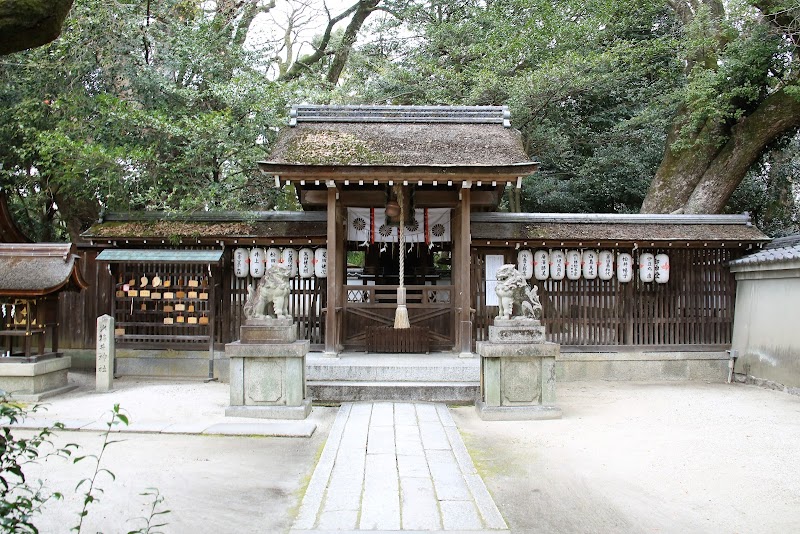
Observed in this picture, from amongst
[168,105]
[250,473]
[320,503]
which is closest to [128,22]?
[168,105]

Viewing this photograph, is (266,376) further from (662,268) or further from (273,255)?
(662,268)

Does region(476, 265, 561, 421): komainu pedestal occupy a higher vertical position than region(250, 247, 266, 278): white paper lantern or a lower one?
lower

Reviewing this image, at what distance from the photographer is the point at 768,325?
438 inches

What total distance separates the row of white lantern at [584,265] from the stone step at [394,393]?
138 inches

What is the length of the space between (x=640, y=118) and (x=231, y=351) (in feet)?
39.7

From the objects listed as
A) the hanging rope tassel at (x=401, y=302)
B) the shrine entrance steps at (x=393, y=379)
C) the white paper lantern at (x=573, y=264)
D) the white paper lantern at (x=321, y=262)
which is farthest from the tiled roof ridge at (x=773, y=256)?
the white paper lantern at (x=321, y=262)

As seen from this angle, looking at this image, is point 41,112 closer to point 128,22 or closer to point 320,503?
point 128,22

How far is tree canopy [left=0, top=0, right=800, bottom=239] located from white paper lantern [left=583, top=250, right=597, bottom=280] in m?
4.50

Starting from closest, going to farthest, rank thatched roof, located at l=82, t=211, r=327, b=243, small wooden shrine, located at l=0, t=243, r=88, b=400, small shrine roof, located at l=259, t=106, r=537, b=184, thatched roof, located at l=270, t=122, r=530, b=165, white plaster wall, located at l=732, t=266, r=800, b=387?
small wooden shrine, located at l=0, t=243, r=88, b=400 < small shrine roof, located at l=259, t=106, r=537, b=184 < thatched roof, located at l=270, t=122, r=530, b=165 < white plaster wall, located at l=732, t=266, r=800, b=387 < thatched roof, located at l=82, t=211, r=327, b=243

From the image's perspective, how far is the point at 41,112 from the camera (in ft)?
40.3

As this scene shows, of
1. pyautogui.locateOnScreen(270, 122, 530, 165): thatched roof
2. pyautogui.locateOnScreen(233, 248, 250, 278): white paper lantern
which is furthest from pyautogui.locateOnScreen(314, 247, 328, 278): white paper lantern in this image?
pyautogui.locateOnScreen(270, 122, 530, 165): thatched roof

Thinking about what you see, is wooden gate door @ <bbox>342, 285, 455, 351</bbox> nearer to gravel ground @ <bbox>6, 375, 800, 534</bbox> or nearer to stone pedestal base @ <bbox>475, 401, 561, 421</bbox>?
gravel ground @ <bbox>6, 375, 800, 534</bbox>

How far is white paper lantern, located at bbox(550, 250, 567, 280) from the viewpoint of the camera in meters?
11.8

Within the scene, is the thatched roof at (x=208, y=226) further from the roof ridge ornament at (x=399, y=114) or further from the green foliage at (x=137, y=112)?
the roof ridge ornament at (x=399, y=114)
